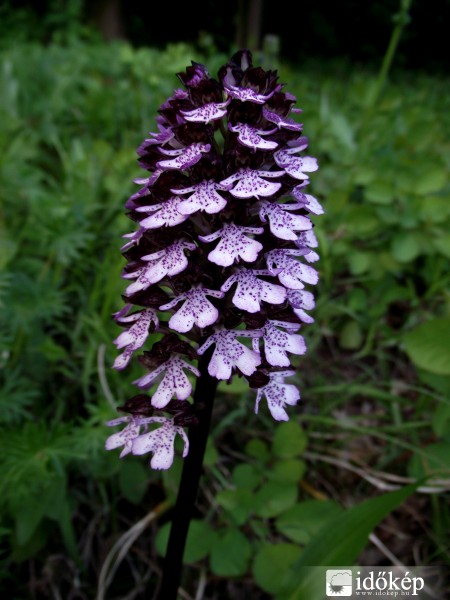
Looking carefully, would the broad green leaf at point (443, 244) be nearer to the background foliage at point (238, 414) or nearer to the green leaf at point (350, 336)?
the background foliage at point (238, 414)

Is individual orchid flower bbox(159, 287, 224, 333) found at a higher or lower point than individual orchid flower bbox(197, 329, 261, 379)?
higher

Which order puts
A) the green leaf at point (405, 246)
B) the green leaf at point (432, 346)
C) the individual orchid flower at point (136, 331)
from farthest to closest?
the green leaf at point (405, 246) < the green leaf at point (432, 346) < the individual orchid flower at point (136, 331)

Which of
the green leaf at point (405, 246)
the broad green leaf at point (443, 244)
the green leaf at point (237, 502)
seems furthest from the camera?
the green leaf at point (405, 246)

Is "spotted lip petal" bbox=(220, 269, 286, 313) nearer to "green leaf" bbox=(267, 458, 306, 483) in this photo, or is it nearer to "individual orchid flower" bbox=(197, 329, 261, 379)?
"individual orchid flower" bbox=(197, 329, 261, 379)

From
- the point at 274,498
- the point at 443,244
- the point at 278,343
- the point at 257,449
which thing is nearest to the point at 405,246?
the point at 443,244

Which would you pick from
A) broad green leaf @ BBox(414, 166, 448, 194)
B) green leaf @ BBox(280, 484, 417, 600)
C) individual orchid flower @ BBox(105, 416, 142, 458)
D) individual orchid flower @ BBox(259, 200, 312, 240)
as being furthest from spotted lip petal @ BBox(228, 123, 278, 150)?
broad green leaf @ BBox(414, 166, 448, 194)

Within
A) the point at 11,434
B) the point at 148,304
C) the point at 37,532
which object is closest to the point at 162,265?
the point at 148,304

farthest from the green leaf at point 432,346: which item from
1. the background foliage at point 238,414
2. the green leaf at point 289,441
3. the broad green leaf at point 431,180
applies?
the broad green leaf at point 431,180

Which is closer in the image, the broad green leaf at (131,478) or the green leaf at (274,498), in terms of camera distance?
the green leaf at (274,498)
